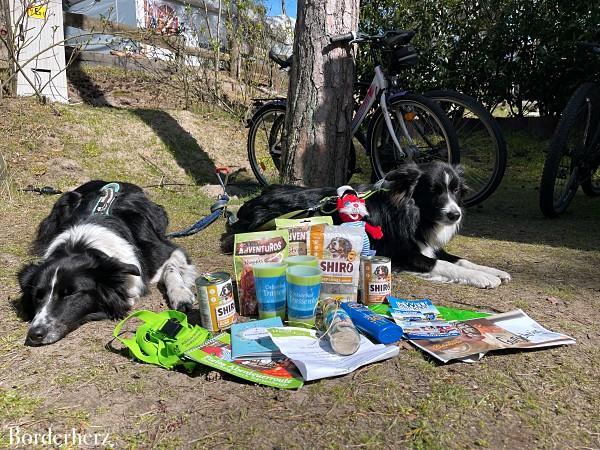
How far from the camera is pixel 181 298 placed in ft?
8.41

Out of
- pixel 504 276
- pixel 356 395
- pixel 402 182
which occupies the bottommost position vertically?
pixel 356 395

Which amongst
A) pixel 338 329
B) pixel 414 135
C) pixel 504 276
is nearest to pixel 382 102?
pixel 414 135

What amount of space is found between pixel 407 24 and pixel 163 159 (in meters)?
4.46

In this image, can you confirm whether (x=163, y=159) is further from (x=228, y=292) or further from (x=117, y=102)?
(x=228, y=292)

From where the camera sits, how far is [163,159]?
5.99 meters

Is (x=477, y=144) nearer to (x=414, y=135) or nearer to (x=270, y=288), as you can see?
(x=414, y=135)

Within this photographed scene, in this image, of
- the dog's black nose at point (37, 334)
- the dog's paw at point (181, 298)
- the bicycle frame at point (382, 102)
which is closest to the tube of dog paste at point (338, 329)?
the dog's paw at point (181, 298)

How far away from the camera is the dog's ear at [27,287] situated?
225 centimetres

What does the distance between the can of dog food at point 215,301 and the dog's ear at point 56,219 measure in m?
1.59

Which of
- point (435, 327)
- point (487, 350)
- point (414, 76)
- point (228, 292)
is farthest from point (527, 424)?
point (414, 76)

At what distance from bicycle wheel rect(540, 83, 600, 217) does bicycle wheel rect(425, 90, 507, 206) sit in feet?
1.37

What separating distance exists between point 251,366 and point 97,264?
103 cm

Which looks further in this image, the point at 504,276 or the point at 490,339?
the point at 504,276

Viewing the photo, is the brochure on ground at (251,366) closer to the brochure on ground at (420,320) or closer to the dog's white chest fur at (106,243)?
the brochure on ground at (420,320)
